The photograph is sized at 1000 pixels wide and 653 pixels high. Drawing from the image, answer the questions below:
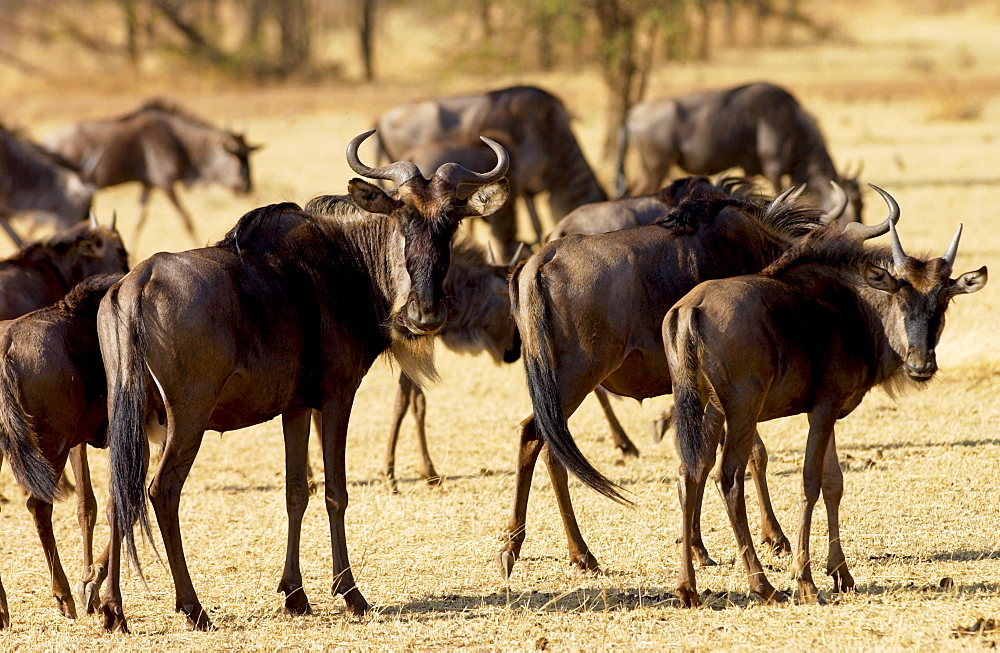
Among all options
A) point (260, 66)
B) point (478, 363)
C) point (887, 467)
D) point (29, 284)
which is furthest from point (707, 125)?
point (260, 66)

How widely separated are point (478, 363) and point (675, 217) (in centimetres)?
506

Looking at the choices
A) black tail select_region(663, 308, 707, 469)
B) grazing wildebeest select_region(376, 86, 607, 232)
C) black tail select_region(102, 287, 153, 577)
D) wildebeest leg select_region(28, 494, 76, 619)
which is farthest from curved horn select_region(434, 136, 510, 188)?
grazing wildebeest select_region(376, 86, 607, 232)

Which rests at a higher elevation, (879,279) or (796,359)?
(879,279)

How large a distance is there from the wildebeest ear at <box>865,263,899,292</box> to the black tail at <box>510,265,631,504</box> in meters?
1.45

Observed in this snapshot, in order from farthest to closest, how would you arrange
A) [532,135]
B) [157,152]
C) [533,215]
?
[157,152], [532,135], [533,215]

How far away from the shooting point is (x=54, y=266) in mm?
7645

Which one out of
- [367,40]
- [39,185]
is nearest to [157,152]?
[39,185]

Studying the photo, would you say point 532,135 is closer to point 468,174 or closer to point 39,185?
point 39,185

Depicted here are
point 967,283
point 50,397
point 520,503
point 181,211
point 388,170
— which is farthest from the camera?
point 181,211

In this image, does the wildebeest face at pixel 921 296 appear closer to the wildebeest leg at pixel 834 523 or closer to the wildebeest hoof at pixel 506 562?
the wildebeest leg at pixel 834 523

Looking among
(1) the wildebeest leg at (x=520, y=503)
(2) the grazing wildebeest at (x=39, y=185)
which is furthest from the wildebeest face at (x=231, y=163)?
(1) the wildebeest leg at (x=520, y=503)

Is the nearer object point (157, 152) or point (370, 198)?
point (370, 198)

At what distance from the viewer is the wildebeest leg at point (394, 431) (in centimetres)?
801

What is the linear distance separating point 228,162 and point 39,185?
2742 mm
